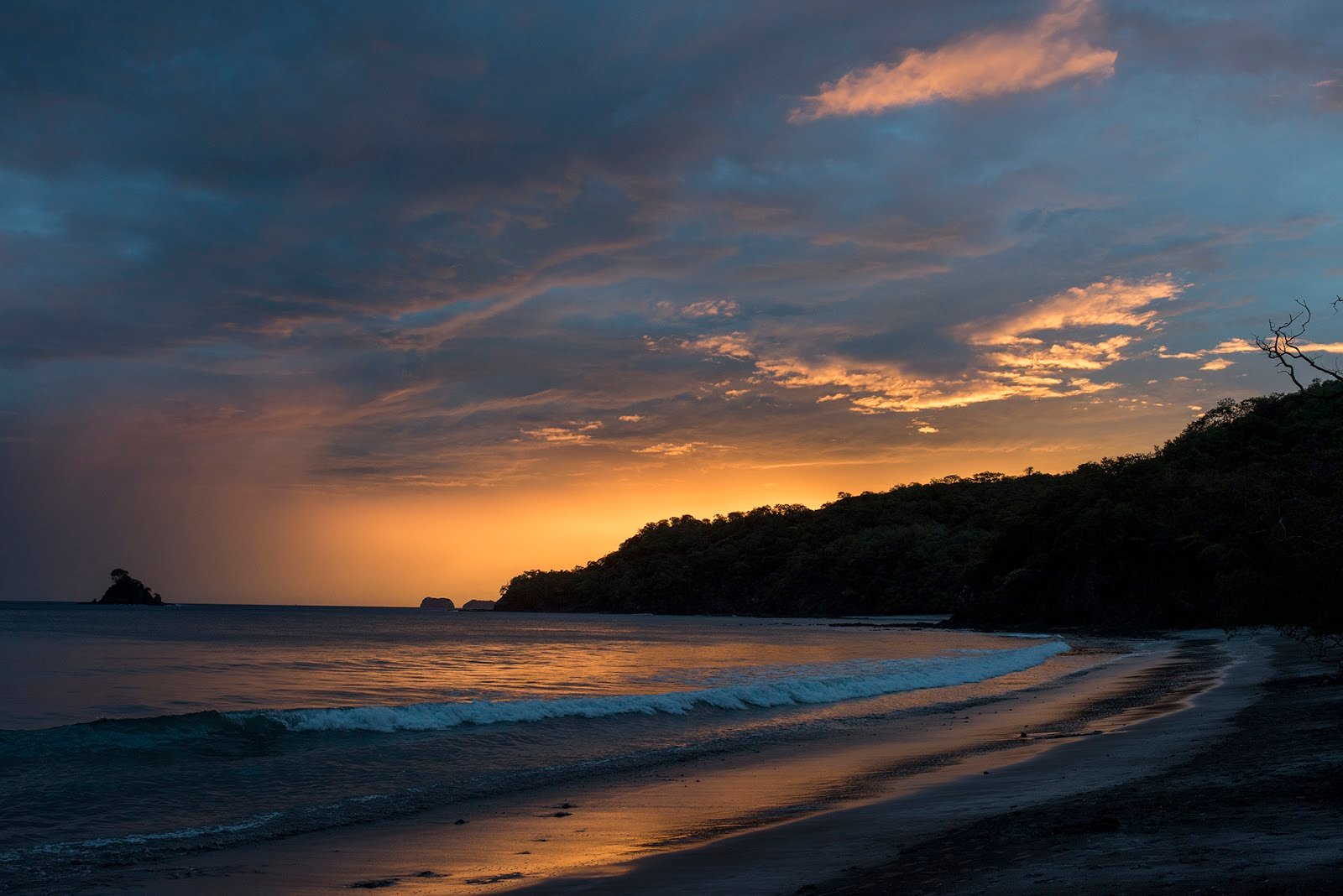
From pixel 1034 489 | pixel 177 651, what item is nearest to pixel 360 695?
pixel 177 651

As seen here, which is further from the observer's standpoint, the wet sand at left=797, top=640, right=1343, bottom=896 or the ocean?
the ocean

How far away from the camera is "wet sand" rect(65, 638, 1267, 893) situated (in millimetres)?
8656

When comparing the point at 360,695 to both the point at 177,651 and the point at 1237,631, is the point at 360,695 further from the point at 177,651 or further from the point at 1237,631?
the point at 1237,631

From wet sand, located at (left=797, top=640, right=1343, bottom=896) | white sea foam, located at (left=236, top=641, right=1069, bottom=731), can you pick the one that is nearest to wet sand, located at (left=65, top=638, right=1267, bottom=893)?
wet sand, located at (left=797, top=640, right=1343, bottom=896)

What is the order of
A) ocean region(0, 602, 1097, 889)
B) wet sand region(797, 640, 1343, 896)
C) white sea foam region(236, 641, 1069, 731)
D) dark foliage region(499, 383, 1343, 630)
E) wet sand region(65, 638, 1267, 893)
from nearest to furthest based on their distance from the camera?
wet sand region(797, 640, 1343, 896), wet sand region(65, 638, 1267, 893), ocean region(0, 602, 1097, 889), white sea foam region(236, 641, 1069, 731), dark foliage region(499, 383, 1343, 630)

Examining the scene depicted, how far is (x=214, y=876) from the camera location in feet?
30.0

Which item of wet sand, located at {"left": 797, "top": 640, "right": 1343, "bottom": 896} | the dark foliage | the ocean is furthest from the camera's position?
the dark foliage

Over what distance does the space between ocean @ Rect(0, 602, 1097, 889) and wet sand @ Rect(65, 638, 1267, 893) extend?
1.06 metres

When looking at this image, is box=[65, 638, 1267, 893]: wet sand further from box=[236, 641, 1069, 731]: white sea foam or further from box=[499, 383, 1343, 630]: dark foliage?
box=[499, 383, 1343, 630]: dark foliage

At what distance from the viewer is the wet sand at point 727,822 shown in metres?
8.66

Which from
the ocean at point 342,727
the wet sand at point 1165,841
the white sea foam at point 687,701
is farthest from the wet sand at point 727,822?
the white sea foam at point 687,701

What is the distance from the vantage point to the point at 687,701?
25.3 m

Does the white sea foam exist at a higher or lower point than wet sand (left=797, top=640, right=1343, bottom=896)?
lower

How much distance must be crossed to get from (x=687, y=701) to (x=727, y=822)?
46.9 feet
